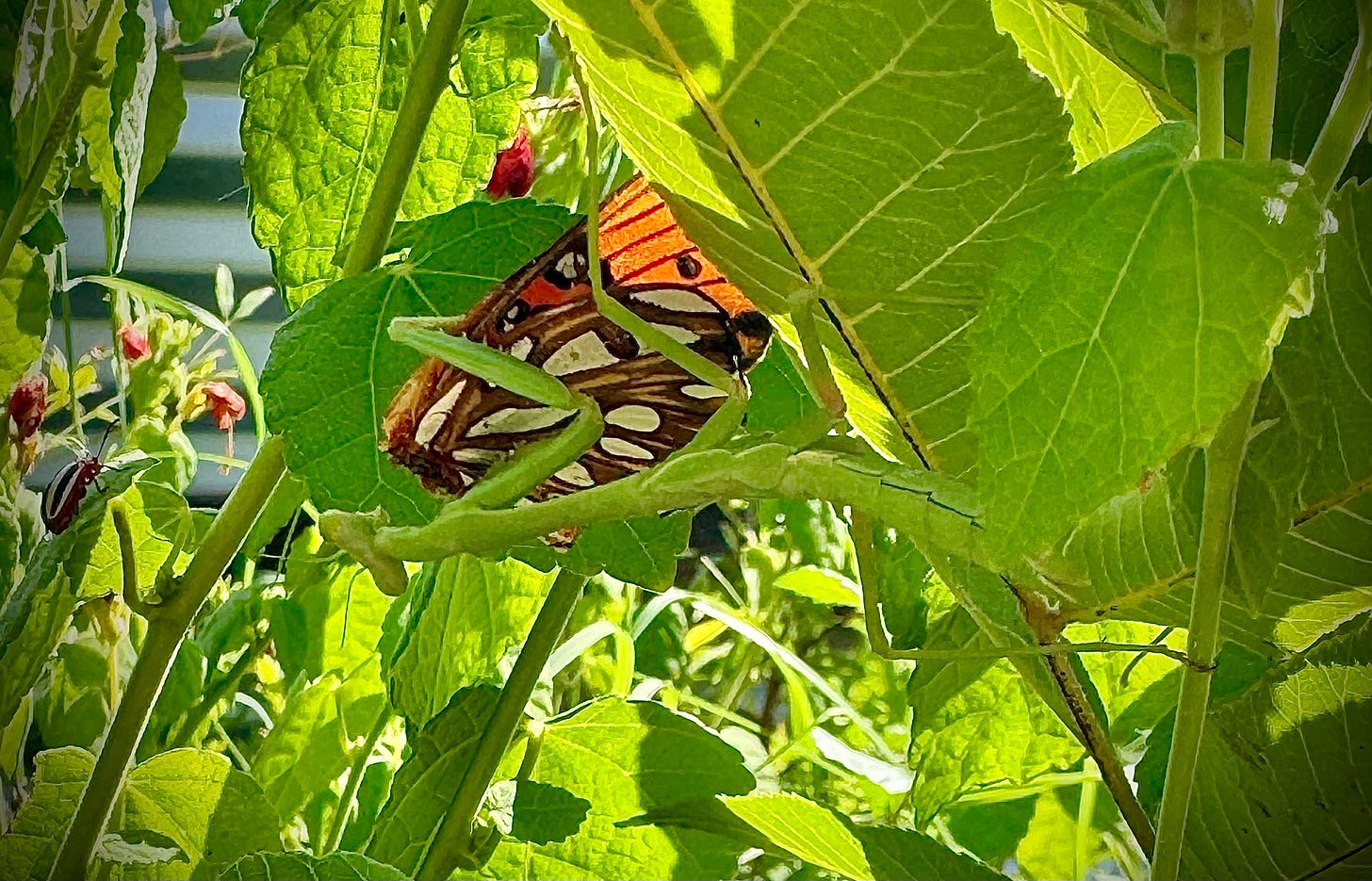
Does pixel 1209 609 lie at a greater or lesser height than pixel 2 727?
greater

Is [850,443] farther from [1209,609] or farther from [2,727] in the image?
[2,727]

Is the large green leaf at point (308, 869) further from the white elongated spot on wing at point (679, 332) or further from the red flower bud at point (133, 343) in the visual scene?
the red flower bud at point (133, 343)

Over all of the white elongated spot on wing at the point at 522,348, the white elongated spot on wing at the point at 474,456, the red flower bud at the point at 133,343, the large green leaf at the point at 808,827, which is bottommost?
the large green leaf at the point at 808,827

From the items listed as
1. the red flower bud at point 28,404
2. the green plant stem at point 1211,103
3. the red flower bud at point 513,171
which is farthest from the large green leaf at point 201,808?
the green plant stem at point 1211,103

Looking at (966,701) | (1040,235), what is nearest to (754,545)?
(966,701)

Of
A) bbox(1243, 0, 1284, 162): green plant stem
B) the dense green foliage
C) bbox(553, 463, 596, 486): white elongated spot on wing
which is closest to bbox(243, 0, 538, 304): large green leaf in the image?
the dense green foliage
